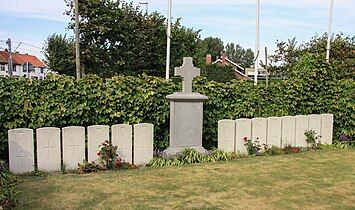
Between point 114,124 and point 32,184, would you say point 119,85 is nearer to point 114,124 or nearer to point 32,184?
point 114,124

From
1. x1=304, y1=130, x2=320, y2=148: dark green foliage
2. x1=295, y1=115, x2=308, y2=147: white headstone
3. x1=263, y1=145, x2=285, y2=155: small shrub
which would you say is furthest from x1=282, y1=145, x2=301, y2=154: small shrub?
x1=304, y1=130, x2=320, y2=148: dark green foliage

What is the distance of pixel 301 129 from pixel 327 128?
1.05m

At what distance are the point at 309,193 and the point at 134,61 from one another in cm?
1669

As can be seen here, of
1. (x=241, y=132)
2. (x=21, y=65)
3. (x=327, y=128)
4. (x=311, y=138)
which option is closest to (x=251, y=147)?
(x=241, y=132)

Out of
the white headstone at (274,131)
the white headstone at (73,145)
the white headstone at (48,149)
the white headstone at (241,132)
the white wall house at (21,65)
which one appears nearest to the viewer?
the white headstone at (48,149)

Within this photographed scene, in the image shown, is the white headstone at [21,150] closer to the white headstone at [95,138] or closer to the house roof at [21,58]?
the white headstone at [95,138]

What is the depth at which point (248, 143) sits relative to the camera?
364 inches

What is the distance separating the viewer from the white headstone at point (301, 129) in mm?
10188

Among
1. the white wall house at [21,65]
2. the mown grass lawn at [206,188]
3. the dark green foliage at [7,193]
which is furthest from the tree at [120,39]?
the white wall house at [21,65]

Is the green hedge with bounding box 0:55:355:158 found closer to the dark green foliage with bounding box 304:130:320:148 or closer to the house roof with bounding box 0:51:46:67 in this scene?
the dark green foliage with bounding box 304:130:320:148

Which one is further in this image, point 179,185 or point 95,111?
point 95,111

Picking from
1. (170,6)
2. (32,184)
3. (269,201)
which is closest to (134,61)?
(170,6)

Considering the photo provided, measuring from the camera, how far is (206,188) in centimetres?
621

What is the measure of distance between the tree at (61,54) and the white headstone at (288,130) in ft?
44.5
